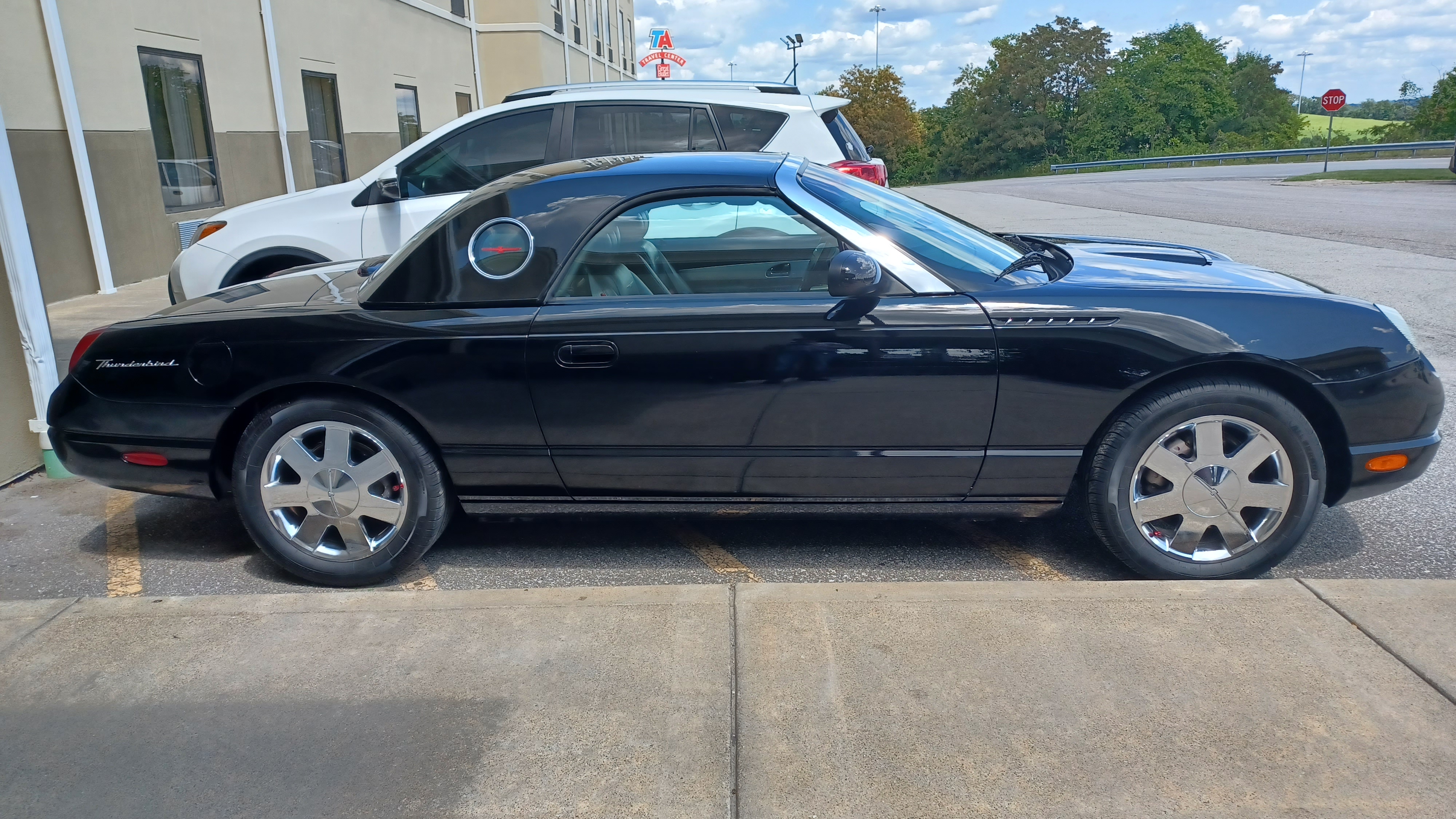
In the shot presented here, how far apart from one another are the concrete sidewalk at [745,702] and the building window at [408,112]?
671 inches

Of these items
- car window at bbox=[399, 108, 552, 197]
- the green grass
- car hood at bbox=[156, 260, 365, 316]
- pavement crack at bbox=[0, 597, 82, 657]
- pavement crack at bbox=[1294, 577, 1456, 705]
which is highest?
car window at bbox=[399, 108, 552, 197]

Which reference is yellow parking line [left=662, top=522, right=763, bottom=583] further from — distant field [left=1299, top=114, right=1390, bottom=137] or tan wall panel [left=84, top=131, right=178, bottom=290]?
distant field [left=1299, top=114, right=1390, bottom=137]

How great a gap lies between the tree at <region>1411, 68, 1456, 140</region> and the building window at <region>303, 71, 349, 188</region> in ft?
154

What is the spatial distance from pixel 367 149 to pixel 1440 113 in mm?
49572

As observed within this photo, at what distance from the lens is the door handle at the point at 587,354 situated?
3492 mm

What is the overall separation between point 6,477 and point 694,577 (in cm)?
352

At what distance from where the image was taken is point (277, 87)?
44.5 feet

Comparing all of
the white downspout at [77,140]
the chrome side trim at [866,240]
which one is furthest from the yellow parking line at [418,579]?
the white downspout at [77,140]

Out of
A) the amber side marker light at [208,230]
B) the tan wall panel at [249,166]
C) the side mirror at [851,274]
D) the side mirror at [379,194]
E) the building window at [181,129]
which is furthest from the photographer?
the tan wall panel at [249,166]

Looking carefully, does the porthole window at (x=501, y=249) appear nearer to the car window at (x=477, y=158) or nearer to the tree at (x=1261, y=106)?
the car window at (x=477, y=158)

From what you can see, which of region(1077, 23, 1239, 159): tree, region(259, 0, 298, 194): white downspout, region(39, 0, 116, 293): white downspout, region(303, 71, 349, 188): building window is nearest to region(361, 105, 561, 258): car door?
region(39, 0, 116, 293): white downspout

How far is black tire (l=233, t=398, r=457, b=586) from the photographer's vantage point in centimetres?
361

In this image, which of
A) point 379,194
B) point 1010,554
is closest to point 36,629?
point 1010,554

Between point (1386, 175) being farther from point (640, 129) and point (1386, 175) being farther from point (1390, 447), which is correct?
point (1390, 447)
